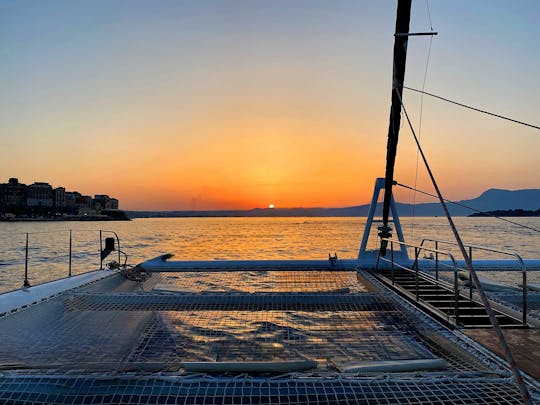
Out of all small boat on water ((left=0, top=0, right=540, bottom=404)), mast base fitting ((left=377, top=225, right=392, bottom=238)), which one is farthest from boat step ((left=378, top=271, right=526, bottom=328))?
mast base fitting ((left=377, top=225, right=392, bottom=238))

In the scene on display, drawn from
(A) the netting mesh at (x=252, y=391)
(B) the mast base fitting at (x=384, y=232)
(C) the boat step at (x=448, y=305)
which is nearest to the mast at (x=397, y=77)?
(B) the mast base fitting at (x=384, y=232)

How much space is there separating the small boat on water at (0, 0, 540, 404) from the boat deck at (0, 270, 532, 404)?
0.05 ft

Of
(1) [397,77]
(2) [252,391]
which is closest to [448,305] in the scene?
(1) [397,77]

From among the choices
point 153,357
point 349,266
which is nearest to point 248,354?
point 153,357

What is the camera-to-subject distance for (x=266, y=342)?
5.71 meters

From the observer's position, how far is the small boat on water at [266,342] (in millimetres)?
3488

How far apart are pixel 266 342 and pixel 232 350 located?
53 centimetres

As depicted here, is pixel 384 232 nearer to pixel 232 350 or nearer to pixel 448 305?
pixel 448 305

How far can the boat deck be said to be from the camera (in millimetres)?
3482

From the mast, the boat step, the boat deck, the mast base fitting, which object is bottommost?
the boat deck

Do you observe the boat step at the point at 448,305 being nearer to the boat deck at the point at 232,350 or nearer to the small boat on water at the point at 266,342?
the small boat on water at the point at 266,342

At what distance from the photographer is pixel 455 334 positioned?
16.9ft

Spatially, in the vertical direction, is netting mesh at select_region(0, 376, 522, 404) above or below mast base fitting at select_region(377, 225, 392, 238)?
below

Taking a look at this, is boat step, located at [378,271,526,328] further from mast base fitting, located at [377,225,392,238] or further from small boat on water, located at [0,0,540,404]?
mast base fitting, located at [377,225,392,238]
